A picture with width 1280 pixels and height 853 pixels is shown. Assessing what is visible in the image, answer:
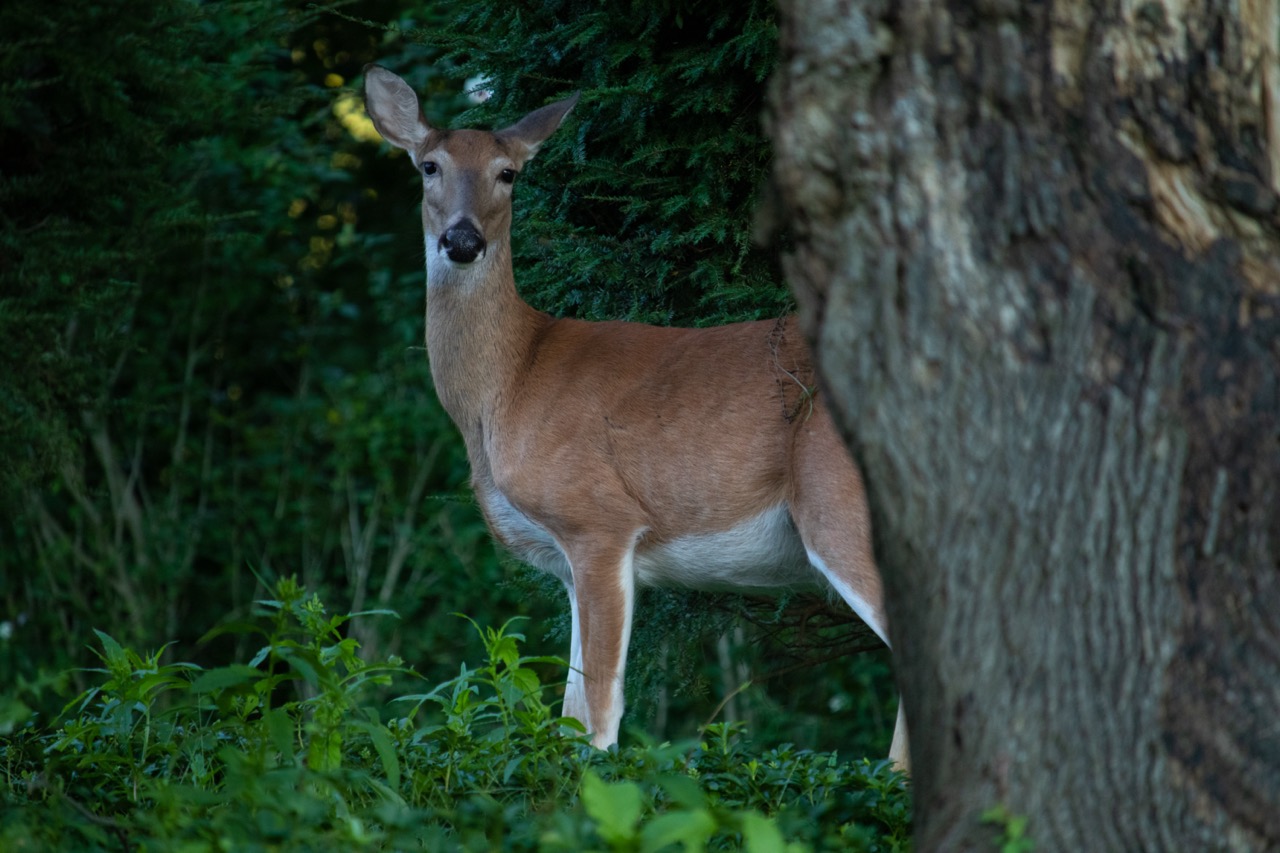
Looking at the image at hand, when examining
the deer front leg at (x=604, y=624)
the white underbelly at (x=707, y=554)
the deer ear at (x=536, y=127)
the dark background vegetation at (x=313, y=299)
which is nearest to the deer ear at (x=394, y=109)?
the dark background vegetation at (x=313, y=299)

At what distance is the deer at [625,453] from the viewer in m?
4.57

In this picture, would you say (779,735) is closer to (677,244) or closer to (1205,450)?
(677,244)

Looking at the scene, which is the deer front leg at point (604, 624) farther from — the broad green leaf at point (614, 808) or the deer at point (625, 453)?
the broad green leaf at point (614, 808)

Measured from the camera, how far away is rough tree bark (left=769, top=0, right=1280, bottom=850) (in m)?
2.30

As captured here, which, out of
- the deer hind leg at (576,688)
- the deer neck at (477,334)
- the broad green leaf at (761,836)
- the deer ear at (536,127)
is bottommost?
the deer hind leg at (576,688)

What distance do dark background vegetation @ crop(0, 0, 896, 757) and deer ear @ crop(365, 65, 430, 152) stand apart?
0.66 ft

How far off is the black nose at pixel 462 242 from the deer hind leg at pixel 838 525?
1292 mm

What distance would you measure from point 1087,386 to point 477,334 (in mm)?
3189

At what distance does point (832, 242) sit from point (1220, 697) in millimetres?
944

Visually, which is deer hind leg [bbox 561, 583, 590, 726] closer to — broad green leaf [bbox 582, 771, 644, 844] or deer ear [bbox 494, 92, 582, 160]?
deer ear [bbox 494, 92, 582, 160]

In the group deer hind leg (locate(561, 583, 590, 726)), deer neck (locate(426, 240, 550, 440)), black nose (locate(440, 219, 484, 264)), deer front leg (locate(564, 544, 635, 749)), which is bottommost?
deer hind leg (locate(561, 583, 590, 726))

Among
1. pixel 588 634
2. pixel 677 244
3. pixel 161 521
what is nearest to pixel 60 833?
pixel 588 634

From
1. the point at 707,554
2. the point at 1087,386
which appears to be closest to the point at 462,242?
the point at 707,554

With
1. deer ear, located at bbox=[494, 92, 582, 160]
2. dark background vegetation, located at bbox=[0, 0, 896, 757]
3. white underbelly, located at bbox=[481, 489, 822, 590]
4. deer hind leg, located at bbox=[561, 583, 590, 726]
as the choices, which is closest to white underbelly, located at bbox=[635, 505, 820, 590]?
white underbelly, located at bbox=[481, 489, 822, 590]
